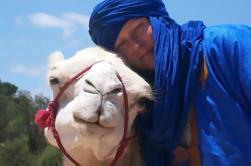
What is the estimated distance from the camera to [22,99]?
30.5m

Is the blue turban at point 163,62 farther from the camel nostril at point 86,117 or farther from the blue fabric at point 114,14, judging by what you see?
the camel nostril at point 86,117

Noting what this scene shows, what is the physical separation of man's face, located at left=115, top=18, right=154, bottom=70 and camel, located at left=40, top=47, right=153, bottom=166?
2.9 inches

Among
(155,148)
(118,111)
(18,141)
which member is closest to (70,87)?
(118,111)

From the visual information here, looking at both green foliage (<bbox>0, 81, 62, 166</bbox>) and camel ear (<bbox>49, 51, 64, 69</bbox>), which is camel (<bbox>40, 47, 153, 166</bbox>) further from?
green foliage (<bbox>0, 81, 62, 166</bbox>)

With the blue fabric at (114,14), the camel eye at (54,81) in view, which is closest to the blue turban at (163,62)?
the blue fabric at (114,14)

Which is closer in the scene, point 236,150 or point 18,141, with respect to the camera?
point 236,150

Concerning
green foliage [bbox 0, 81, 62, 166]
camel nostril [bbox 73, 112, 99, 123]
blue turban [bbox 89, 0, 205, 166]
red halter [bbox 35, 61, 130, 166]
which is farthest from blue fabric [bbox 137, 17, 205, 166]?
green foliage [bbox 0, 81, 62, 166]

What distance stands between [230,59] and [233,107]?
0.16 m

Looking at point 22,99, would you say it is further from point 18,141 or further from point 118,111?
point 118,111

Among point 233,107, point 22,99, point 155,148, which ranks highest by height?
point 233,107

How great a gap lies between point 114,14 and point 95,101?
1.47ft

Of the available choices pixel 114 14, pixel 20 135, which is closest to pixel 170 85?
pixel 114 14

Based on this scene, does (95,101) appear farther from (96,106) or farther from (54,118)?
(54,118)

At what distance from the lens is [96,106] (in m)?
2.24
